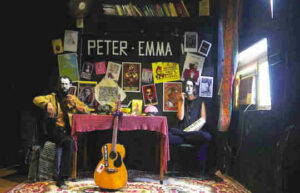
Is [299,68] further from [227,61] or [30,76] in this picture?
[30,76]

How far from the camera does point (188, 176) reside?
3.88 metres

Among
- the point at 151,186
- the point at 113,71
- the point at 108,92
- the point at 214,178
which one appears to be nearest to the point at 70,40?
the point at 113,71

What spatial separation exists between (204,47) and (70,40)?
79.2 inches

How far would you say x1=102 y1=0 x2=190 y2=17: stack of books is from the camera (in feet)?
13.9

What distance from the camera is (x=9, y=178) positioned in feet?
11.6

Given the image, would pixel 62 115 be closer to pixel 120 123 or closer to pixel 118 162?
pixel 120 123

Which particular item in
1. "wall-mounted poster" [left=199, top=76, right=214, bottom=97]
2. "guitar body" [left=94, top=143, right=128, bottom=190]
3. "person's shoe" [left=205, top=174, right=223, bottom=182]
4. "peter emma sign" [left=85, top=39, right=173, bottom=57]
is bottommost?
"person's shoe" [left=205, top=174, right=223, bottom=182]

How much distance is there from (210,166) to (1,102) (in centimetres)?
324

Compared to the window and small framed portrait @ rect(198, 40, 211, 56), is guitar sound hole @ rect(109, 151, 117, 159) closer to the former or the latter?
the window

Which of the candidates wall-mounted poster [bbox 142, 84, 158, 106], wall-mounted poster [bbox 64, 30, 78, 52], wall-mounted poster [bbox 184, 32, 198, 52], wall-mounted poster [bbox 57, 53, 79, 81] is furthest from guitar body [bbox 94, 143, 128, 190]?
wall-mounted poster [bbox 184, 32, 198, 52]

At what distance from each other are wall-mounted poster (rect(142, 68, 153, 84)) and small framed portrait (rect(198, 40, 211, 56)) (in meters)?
0.82

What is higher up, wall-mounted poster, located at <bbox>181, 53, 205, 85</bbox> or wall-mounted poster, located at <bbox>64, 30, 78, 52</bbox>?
wall-mounted poster, located at <bbox>64, 30, 78, 52</bbox>

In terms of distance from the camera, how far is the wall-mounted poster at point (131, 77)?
4.27 metres

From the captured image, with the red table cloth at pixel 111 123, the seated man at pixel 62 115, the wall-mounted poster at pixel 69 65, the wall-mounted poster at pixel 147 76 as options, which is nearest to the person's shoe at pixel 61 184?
the seated man at pixel 62 115
